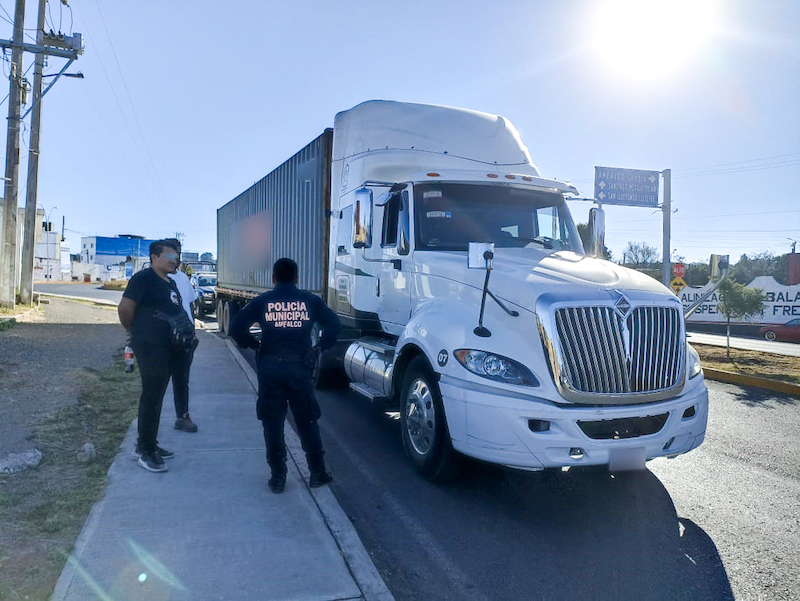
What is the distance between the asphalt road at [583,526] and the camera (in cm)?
367

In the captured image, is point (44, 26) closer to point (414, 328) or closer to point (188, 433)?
point (188, 433)

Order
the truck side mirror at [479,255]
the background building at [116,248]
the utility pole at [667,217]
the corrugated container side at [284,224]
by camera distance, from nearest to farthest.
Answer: the truck side mirror at [479,255]
the corrugated container side at [284,224]
the utility pole at [667,217]
the background building at [116,248]

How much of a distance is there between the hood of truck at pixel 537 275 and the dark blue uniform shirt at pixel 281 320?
135 cm

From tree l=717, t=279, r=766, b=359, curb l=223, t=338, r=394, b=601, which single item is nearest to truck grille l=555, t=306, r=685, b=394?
curb l=223, t=338, r=394, b=601

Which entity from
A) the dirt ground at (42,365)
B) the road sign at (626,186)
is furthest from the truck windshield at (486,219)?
the road sign at (626,186)

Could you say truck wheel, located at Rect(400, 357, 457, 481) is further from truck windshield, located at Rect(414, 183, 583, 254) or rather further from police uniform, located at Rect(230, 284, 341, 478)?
truck windshield, located at Rect(414, 183, 583, 254)

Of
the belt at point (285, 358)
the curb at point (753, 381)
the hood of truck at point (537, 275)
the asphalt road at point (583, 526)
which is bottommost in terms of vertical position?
the asphalt road at point (583, 526)

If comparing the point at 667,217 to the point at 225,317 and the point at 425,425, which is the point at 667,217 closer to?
the point at 225,317

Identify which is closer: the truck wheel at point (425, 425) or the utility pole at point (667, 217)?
the truck wheel at point (425, 425)

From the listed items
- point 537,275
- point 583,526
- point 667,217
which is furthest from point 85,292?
point 583,526

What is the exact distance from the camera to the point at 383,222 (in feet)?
22.3

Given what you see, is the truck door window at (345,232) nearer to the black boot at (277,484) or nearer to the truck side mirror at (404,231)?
the truck side mirror at (404,231)

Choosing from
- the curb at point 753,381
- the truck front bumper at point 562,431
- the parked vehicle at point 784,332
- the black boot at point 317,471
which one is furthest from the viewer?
the parked vehicle at point 784,332

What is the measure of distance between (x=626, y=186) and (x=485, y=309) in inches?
887
